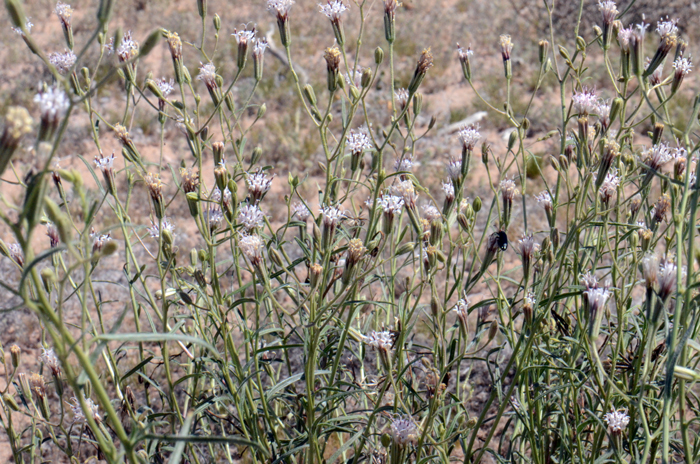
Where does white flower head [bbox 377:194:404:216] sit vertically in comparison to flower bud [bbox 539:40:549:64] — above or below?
below

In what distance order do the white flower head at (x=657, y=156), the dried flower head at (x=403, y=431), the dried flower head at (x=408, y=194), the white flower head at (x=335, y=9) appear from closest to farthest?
the dried flower head at (x=403, y=431), the dried flower head at (x=408, y=194), the white flower head at (x=657, y=156), the white flower head at (x=335, y=9)

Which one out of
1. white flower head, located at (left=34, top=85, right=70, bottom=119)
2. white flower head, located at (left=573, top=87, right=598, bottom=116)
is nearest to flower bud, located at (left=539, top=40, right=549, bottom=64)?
white flower head, located at (left=573, top=87, right=598, bottom=116)

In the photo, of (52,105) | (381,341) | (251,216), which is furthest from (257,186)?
(52,105)

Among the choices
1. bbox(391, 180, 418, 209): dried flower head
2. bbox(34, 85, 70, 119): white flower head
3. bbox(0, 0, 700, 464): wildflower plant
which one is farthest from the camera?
bbox(391, 180, 418, 209): dried flower head

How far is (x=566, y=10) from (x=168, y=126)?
15.5 feet

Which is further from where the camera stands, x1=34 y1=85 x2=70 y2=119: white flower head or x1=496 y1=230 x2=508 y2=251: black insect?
x1=496 y1=230 x2=508 y2=251: black insect

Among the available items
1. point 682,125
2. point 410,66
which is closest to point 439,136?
point 410,66

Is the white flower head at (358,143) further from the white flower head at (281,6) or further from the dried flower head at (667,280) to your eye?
the dried flower head at (667,280)

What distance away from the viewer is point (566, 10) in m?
6.90

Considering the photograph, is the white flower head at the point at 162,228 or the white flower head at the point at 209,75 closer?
the white flower head at the point at 162,228

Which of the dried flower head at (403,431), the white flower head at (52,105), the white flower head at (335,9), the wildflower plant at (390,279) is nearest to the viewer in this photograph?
the white flower head at (52,105)

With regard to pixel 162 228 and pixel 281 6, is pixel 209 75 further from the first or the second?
pixel 162 228

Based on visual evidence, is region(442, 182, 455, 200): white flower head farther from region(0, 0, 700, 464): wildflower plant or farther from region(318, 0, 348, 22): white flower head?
region(318, 0, 348, 22): white flower head

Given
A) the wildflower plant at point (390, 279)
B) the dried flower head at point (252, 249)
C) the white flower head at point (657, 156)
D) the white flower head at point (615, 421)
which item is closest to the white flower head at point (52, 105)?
the wildflower plant at point (390, 279)
